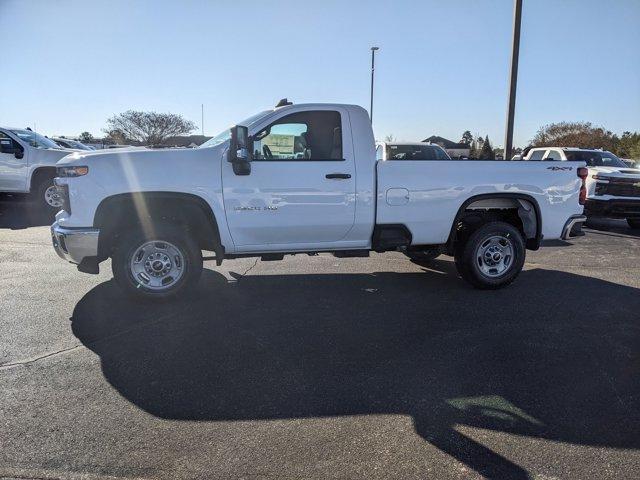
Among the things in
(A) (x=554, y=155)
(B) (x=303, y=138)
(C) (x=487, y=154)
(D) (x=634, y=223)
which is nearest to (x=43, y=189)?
(B) (x=303, y=138)

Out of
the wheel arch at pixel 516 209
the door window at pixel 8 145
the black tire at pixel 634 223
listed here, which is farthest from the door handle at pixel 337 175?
the black tire at pixel 634 223

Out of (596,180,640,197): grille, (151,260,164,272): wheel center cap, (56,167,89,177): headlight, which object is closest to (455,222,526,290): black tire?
(151,260,164,272): wheel center cap

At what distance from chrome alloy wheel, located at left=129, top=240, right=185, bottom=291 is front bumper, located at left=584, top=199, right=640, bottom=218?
9599mm

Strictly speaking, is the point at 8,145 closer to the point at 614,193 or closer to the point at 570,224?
the point at 570,224

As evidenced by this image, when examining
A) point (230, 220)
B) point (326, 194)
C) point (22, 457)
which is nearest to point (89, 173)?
point (230, 220)

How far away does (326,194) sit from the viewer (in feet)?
17.5

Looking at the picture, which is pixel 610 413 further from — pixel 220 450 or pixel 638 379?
pixel 220 450

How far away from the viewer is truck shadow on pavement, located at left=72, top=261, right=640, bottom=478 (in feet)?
10.2

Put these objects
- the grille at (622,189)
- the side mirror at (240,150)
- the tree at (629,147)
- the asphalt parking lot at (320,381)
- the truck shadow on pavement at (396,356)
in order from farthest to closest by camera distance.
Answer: the tree at (629,147), the grille at (622,189), the side mirror at (240,150), the truck shadow on pavement at (396,356), the asphalt parking lot at (320,381)

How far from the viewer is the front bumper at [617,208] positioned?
10805 millimetres

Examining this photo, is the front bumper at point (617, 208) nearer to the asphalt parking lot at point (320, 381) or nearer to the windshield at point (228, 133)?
the asphalt parking lot at point (320, 381)

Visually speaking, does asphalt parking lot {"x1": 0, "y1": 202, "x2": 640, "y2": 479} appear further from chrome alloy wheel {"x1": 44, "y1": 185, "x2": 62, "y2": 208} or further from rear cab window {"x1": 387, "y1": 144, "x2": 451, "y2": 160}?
rear cab window {"x1": 387, "y1": 144, "x2": 451, "y2": 160}

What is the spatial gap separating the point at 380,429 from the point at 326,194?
2899 mm

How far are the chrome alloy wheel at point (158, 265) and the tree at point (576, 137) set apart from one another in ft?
194
